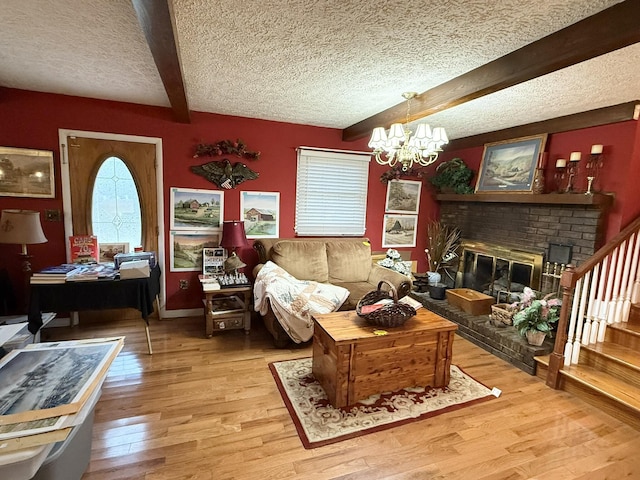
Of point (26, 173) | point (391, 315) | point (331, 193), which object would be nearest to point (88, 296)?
point (26, 173)

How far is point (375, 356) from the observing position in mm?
2314

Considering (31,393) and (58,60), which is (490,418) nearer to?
(31,393)

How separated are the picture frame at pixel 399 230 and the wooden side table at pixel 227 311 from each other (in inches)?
86.5

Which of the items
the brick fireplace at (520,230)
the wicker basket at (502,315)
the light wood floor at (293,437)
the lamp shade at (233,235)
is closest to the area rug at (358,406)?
the light wood floor at (293,437)

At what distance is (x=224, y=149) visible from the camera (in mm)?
3707

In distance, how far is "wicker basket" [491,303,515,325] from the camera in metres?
3.35

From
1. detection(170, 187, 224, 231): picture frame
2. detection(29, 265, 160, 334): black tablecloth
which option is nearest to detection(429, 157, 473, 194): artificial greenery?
detection(170, 187, 224, 231): picture frame

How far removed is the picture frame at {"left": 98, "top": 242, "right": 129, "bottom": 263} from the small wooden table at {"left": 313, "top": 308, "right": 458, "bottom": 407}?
7.86 ft

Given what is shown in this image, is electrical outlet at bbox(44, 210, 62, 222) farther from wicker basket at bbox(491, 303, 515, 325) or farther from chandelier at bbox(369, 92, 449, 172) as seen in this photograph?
wicker basket at bbox(491, 303, 515, 325)

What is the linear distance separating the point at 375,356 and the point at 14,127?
12.8 ft

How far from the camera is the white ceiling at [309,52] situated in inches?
64.3

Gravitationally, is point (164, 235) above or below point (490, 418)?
above

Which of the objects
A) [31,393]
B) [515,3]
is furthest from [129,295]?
[515,3]

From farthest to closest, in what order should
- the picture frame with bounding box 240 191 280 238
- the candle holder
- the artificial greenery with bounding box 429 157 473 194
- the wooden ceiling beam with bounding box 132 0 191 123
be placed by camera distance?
the artificial greenery with bounding box 429 157 473 194, the picture frame with bounding box 240 191 280 238, the candle holder, the wooden ceiling beam with bounding box 132 0 191 123
